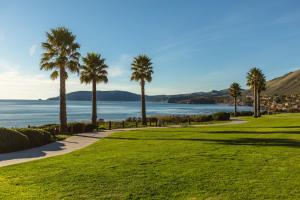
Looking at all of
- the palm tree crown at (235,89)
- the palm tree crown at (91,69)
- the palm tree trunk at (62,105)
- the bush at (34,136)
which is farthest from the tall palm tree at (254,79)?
the bush at (34,136)

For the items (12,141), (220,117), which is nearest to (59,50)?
(12,141)

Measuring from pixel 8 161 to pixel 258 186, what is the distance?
36.2 ft

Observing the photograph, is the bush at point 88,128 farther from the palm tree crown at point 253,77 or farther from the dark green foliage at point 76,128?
the palm tree crown at point 253,77

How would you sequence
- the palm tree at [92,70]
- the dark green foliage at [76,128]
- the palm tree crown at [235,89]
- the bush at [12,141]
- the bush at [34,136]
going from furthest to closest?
the palm tree crown at [235,89] → the palm tree at [92,70] → the dark green foliage at [76,128] → the bush at [34,136] → the bush at [12,141]

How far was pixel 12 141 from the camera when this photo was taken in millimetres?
19672

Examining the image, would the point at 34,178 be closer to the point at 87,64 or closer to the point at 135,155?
the point at 135,155

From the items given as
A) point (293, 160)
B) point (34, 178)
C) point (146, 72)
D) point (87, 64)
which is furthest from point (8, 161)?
point (146, 72)

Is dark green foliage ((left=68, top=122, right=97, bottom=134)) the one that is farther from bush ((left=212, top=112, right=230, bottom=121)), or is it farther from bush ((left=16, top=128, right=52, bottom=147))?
bush ((left=212, top=112, right=230, bottom=121))

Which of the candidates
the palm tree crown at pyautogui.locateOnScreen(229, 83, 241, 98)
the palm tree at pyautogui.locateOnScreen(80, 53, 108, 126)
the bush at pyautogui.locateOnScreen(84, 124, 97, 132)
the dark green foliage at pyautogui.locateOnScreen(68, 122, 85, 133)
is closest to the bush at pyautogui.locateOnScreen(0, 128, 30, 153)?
the dark green foliage at pyautogui.locateOnScreen(68, 122, 85, 133)

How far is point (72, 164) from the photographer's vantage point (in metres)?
13.5

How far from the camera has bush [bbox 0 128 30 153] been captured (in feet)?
62.5

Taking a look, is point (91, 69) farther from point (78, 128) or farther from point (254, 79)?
point (254, 79)

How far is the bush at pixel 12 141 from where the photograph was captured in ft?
62.5

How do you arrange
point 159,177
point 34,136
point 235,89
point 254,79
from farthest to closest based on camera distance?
1. point 235,89
2. point 254,79
3. point 34,136
4. point 159,177
